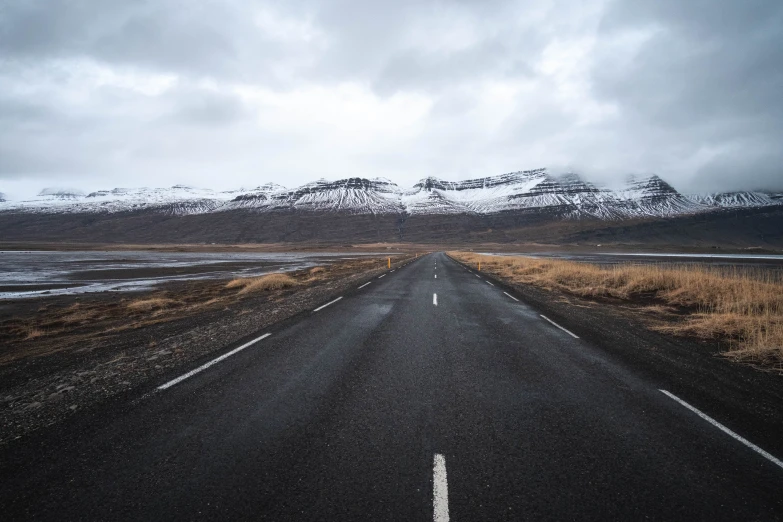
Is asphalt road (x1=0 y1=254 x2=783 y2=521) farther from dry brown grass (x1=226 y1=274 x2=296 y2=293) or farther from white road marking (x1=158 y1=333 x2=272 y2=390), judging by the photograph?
dry brown grass (x1=226 y1=274 x2=296 y2=293)

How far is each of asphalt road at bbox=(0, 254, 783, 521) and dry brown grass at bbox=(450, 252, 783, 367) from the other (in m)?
4.15

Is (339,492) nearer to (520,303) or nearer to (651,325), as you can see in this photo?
(651,325)

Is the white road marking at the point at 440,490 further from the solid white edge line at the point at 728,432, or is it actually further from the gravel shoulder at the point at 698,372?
the gravel shoulder at the point at 698,372

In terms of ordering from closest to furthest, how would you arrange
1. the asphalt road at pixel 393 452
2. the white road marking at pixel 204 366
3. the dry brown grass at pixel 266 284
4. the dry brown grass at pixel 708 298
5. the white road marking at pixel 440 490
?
the white road marking at pixel 440 490 < the asphalt road at pixel 393 452 < the white road marking at pixel 204 366 < the dry brown grass at pixel 708 298 < the dry brown grass at pixel 266 284

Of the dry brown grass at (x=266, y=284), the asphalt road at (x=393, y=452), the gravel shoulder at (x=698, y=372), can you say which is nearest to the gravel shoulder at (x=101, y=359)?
the asphalt road at (x=393, y=452)

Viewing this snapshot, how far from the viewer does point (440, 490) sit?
9.63 feet

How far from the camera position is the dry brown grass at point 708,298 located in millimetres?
7379

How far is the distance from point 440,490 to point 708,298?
14553 mm

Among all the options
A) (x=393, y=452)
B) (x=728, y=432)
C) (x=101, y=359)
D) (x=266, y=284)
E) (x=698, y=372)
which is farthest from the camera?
(x=266, y=284)

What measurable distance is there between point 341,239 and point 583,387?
549 ft

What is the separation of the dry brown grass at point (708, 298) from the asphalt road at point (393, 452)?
4153 mm

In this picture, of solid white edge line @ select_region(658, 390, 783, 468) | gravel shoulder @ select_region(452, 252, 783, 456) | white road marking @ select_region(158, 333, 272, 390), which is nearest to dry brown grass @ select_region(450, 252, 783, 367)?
gravel shoulder @ select_region(452, 252, 783, 456)

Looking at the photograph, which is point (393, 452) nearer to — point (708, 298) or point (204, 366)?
point (204, 366)

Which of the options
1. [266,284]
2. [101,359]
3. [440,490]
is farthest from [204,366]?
[266,284]
